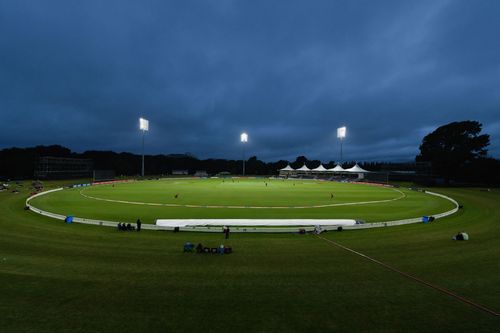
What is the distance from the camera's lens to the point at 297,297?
29.7 feet

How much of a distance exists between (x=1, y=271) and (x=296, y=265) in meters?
13.5

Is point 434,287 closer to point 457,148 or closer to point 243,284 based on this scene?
point 243,284

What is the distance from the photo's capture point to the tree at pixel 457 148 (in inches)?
3290

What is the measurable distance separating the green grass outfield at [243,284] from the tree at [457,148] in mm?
84831

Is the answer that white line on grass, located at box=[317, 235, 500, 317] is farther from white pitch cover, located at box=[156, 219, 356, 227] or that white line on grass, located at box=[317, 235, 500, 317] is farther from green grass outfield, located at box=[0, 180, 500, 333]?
white pitch cover, located at box=[156, 219, 356, 227]

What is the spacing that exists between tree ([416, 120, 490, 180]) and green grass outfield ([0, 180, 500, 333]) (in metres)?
84.8

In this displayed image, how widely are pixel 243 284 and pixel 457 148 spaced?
4143 inches

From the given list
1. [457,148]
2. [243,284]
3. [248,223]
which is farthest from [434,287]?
[457,148]

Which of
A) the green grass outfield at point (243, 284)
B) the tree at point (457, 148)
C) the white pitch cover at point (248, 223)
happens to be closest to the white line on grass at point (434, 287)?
the green grass outfield at point (243, 284)

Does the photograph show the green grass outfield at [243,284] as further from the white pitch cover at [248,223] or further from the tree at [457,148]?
the tree at [457,148]

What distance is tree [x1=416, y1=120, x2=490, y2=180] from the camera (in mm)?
83562

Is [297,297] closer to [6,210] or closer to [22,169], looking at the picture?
[6,210]

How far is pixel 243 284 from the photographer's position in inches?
397

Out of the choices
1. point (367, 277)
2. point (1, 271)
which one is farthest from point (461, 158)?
point (1, 271)
